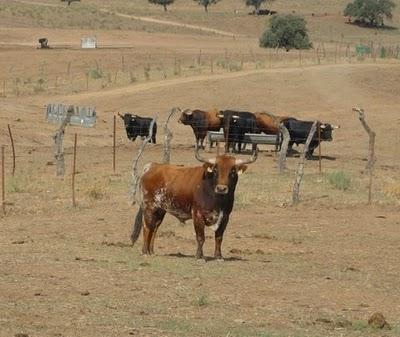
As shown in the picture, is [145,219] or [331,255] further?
[331,255]

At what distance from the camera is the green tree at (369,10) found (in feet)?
338

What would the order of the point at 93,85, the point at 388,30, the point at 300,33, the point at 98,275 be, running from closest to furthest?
1. the point at 98,275
2. the point at 93,85
3. the point at 300,33
4. the point at 388,30

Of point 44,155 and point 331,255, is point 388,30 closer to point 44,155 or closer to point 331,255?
point 44,155

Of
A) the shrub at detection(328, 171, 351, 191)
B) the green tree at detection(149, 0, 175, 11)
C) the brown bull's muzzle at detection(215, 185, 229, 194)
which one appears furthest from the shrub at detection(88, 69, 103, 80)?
the green tree at detection(149, 0, 175, 11)

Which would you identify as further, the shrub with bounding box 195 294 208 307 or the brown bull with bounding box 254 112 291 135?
the brown bull with bounding box 254 112 291 135

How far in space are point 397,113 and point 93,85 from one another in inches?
590

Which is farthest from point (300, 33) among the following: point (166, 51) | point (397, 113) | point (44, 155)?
point (44, 155)

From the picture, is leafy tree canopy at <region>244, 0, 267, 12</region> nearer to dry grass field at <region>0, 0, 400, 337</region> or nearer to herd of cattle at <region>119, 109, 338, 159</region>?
dry grass field at <region>0, 0, 400, 337</region>

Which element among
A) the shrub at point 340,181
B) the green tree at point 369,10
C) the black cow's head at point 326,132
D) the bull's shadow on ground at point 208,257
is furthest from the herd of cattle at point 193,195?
the green tree at point 369,10

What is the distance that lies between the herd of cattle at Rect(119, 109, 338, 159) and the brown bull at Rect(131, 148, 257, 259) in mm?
16400

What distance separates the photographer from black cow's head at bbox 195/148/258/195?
15.3 metres

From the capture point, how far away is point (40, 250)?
16625 mm

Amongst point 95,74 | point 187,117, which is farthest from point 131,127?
point 95,74

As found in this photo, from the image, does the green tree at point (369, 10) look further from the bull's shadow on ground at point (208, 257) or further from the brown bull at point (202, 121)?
the bull's shadow on ground at point (208, 257)
